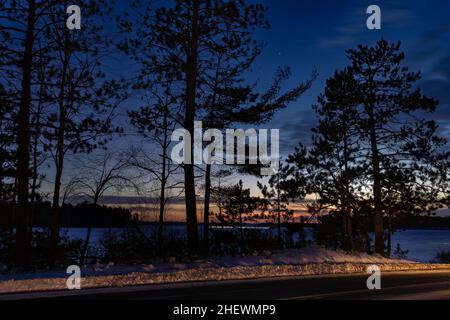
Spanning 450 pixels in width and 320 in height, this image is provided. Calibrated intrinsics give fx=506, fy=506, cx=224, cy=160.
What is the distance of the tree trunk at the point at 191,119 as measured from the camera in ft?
72.8

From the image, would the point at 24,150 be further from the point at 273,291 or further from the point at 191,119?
the point at 273,291

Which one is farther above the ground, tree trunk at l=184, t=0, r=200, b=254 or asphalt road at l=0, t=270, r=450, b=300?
tree trunk at l=184, t=0, r=200, b=254

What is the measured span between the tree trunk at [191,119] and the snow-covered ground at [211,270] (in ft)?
5.73

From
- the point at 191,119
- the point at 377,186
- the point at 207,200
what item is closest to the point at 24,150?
the point at 191,119

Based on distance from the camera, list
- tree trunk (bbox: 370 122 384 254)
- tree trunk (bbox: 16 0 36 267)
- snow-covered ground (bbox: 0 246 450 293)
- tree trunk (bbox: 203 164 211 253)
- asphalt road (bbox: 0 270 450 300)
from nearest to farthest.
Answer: asphalt road (bbox: 0 270 450 300), snow-covered ground (bbox: 0 246 450 293), tree trunk (bbox: 16 0 36 267), tree trunk (bbox: 203 164 211 253), tree trunk (bbox: 370 122 384 254)

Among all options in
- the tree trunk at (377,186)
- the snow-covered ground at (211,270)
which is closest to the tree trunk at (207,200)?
the snow-covered ground at (211,270)

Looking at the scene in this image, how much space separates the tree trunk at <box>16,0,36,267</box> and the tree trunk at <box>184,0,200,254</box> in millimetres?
6988

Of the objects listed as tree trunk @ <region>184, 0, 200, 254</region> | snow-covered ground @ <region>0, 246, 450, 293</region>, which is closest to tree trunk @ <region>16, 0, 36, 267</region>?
snow-covered ground @ <region>0, 246, 450, 293</region>

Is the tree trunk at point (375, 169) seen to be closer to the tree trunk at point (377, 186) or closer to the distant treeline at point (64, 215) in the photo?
the tree trunk at point (377, 186)

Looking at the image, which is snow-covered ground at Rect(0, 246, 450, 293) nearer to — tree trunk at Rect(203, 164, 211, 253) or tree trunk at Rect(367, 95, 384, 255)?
tree trunk at Rect(367, 95, 384, 255)

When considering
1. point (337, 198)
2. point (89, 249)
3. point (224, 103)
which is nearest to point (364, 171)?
point (337, 198)

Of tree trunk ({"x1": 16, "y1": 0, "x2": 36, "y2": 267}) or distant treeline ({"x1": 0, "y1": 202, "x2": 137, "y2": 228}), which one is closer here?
tree trunk ({"x1": 16, "y1": 0, "x2": 36, "y2": 267})

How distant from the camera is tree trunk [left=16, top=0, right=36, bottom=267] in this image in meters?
17.3
